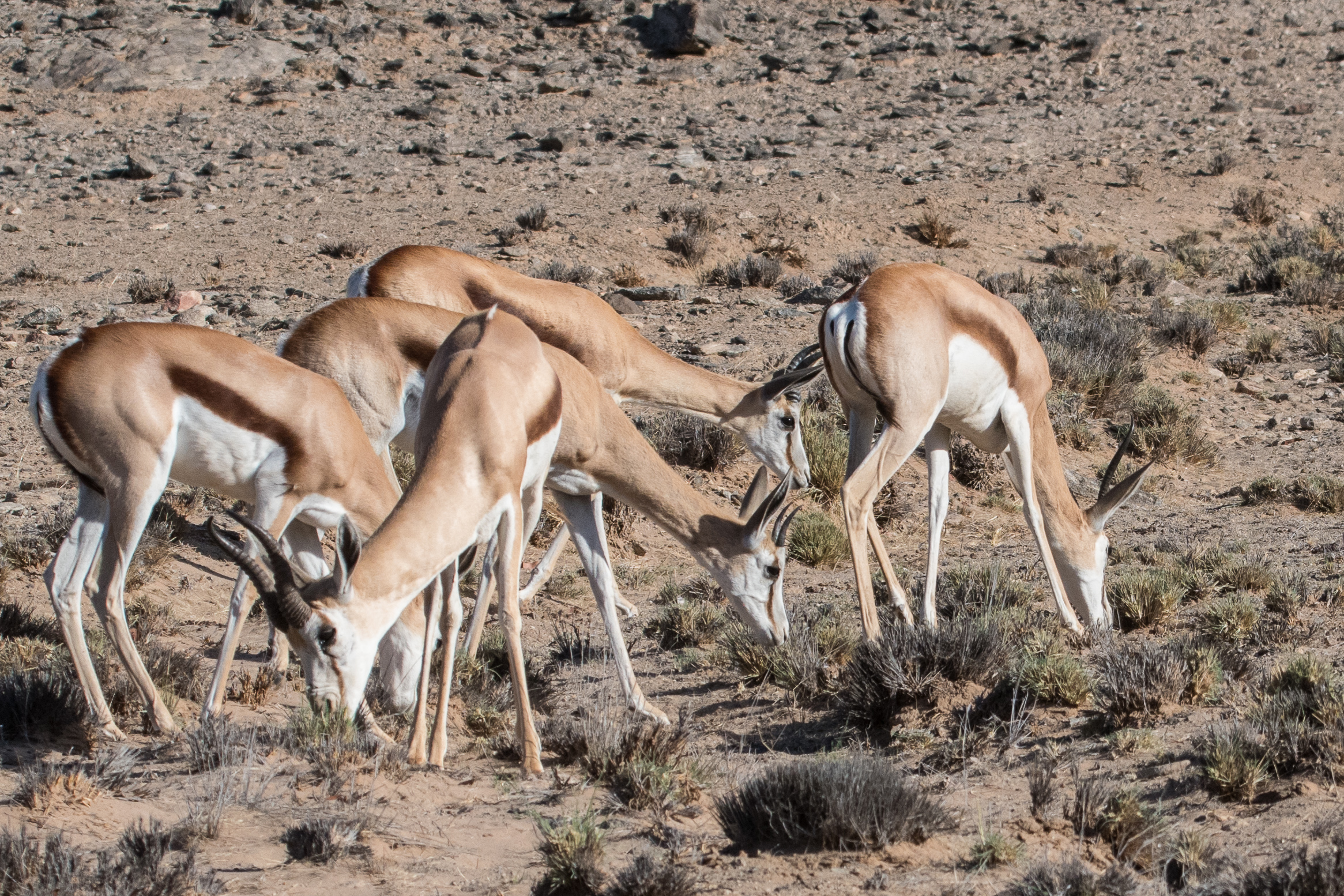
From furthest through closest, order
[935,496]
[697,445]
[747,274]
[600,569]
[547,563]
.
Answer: [747,274] < [697,445] < [547,563] < [935,496] < [600,569]

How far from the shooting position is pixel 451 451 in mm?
5531

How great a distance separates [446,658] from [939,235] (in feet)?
43.7

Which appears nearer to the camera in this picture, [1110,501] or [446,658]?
[446,658]

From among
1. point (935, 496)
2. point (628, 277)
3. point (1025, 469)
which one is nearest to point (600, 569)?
point (935, 496)

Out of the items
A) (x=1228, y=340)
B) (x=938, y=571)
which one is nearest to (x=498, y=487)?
(x=938, y=571)

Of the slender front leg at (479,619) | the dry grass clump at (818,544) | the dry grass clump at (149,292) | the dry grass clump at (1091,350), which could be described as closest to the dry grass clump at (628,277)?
the dry grass clump at (1091,350)

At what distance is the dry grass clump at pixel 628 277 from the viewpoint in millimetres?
15516

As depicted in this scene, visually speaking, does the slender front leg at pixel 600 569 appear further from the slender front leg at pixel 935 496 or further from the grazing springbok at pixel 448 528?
the slender front leg at pixel 935 496

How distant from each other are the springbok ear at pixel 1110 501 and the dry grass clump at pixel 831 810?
3.77 metres

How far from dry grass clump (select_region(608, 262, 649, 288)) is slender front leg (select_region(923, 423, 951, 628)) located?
7380 mm

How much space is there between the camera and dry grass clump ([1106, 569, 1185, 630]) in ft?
25.2

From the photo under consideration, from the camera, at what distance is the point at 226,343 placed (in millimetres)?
6605

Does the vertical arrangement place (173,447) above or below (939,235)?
above

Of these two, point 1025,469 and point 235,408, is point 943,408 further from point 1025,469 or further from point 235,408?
point 235,408
